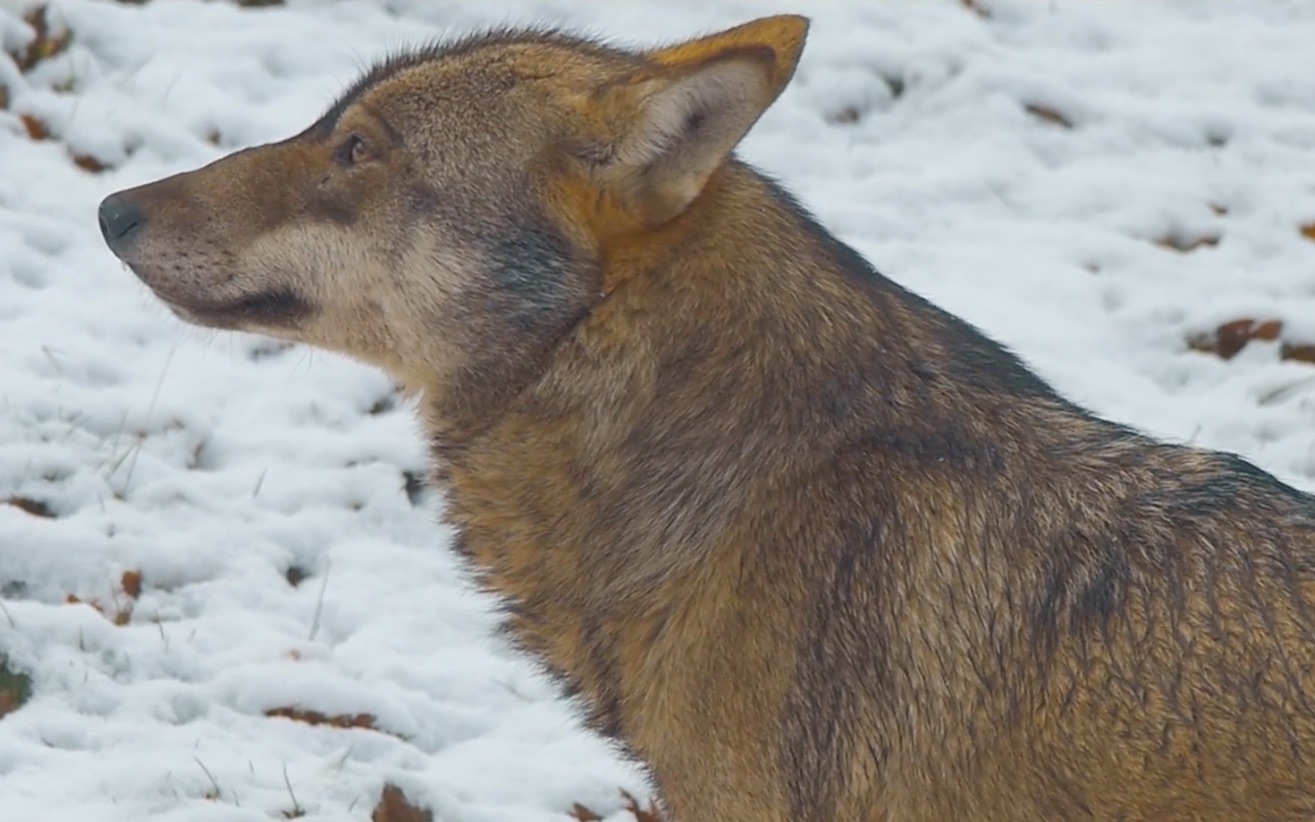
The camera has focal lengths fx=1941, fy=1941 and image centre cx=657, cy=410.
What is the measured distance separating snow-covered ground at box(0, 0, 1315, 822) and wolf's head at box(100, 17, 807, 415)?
20.5 inches

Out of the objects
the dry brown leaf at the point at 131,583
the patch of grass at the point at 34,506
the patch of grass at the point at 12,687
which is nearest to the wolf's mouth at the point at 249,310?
the patch of grass at the point at 12,687

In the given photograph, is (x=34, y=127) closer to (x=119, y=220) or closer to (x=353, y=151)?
(x=119, y=220)

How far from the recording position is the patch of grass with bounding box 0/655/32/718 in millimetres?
4973

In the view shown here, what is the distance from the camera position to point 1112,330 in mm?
7566

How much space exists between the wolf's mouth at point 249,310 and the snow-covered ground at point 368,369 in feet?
1.87

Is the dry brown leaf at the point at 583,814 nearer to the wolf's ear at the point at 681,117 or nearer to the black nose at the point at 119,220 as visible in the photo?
the wolf's ear at the point at 681,117

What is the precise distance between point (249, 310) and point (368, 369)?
2.50m

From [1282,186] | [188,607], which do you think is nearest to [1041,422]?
[188,607]

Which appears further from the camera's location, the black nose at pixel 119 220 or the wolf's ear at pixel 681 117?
the black nose at pixel 119 220

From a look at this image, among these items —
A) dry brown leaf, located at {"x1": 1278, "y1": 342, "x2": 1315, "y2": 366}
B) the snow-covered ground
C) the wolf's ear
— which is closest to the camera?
the wolf's ear

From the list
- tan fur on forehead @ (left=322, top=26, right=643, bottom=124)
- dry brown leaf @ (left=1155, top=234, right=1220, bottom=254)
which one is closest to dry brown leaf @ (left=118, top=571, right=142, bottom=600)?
tan fur on forehead @ (left=322, top=26, right=643, bottom=124)

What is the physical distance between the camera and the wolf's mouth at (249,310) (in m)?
4.39

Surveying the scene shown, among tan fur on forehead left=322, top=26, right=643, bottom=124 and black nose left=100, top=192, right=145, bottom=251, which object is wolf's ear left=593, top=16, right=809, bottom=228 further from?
black nose left=100, top=192, right=145, bottom=251

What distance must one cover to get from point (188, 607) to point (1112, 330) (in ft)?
12.5
